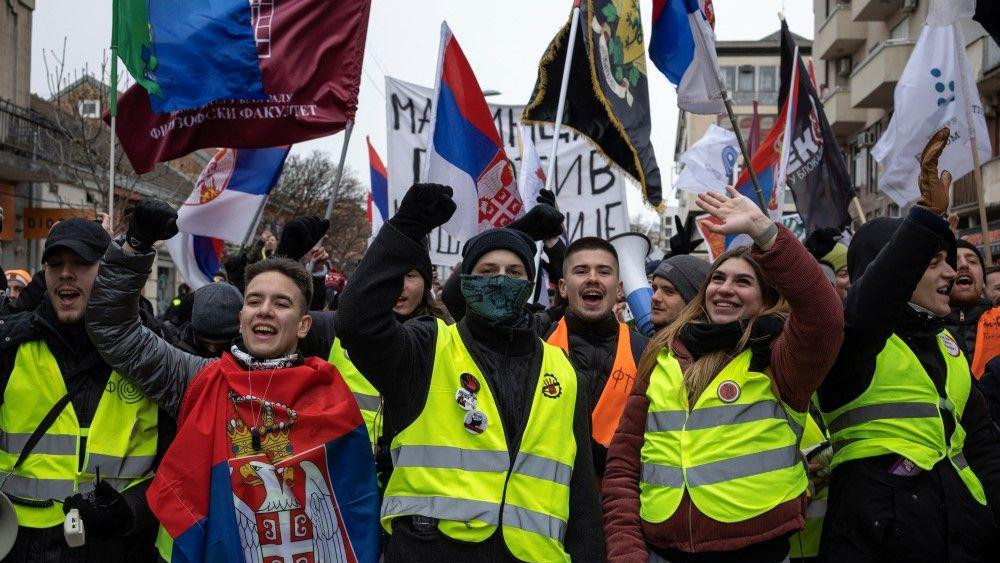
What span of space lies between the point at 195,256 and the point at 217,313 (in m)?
4.18

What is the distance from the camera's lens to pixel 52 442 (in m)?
3.77

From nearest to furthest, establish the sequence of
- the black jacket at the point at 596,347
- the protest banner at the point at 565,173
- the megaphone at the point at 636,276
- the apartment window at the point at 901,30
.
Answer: the black jacket at the point at 596,347 → the megaphone at the point at 636,276 → the protest banner at the point at 565,173 → the apartment window at the point at 901,30

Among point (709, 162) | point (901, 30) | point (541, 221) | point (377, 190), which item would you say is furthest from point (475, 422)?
point (901, 30)

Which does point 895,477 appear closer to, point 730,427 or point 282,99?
point 730,427

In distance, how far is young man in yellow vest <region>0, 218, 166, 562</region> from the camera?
3.74 meters

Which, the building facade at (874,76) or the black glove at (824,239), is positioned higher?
the building facade at (874,76)

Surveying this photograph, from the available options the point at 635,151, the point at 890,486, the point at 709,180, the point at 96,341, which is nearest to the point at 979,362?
the point at 635,151

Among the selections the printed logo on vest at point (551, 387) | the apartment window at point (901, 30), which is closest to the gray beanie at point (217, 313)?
the printed logo on vest at point (551, 387)

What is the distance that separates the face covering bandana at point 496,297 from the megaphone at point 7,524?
189 centimetres

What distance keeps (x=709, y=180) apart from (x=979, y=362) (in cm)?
694

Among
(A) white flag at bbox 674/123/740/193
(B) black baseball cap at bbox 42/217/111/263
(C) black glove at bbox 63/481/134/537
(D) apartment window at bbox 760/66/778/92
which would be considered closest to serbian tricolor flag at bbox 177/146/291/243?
(B) black baseball cap at bbox 42/217/111/263

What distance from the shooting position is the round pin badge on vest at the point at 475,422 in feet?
10.5

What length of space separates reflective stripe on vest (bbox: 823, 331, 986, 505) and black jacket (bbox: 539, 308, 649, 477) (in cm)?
111

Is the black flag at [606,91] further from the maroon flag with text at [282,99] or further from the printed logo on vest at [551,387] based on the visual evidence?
the printed logo on vest at [551,387]
